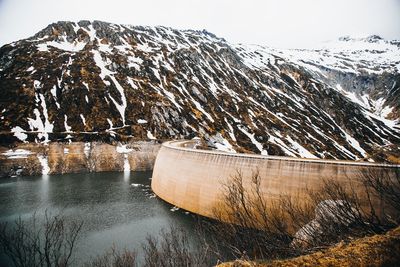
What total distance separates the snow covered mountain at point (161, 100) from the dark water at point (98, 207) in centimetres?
2630

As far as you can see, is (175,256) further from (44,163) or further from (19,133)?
(19,133)

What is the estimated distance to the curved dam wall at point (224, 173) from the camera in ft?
104

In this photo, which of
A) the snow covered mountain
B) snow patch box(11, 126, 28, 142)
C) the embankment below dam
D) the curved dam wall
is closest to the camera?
the curved dam wall

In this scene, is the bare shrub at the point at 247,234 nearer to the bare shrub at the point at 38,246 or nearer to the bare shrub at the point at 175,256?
the bare shrub at the point at 175,256

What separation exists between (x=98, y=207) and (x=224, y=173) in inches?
791

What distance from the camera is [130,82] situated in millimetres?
120062

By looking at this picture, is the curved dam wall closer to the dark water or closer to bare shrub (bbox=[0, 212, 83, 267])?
the dark water

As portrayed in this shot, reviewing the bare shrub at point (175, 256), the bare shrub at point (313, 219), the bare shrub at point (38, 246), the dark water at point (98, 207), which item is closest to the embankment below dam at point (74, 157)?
the dark water at point (98, 207)

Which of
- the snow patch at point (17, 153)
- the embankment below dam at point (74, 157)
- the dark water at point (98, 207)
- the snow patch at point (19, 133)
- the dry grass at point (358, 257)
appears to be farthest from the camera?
the snow patch at point (19, 133)

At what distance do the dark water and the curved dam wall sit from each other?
2.58m

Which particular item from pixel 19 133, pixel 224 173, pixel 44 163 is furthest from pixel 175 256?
pixel 19 133

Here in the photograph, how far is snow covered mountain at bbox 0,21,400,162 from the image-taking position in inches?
3819

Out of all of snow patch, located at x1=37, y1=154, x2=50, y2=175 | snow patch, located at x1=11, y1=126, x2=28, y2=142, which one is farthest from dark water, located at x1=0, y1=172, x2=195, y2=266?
snow patch, located at x1=11, y1=126, x2=28, y2=142

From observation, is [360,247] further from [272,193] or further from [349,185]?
[272,193]
